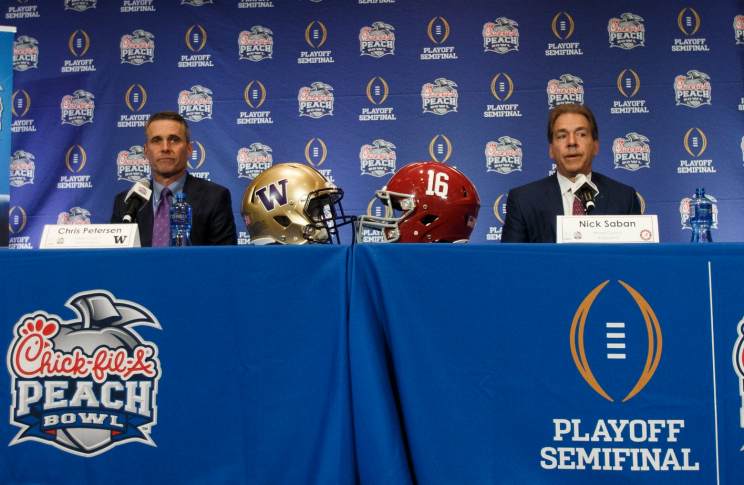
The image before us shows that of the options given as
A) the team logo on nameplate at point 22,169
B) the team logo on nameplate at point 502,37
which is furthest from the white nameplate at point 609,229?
the team logo on nameplate at point 22,169

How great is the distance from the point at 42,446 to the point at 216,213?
4.81ft

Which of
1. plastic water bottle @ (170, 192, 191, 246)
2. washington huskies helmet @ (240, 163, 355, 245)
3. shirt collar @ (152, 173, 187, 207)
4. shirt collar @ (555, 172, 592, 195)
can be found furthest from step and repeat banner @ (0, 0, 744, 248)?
plastic water bottle @ (170, 192, 191, 246)

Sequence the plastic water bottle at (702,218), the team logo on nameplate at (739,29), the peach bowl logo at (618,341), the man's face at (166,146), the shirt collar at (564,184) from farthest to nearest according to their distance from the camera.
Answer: the team logo on nameplate at (739,29)
the man's face at (166,146)
the shirt collar at (564,184)
the plastic water bottle at (702,218)
the peach bowl logo at (618,341)

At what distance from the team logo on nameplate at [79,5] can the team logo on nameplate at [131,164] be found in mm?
1143

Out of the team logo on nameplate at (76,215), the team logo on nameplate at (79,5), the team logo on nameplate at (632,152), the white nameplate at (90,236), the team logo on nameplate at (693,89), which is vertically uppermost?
the team logo on nameplate at (79,5)

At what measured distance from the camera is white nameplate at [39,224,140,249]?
1592 mm

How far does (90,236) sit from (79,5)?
10.9 feet

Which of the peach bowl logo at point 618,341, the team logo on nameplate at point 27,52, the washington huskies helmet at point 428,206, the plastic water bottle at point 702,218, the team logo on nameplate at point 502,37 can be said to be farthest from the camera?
the team logo on nameplate at point 27,52

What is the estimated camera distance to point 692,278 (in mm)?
1237

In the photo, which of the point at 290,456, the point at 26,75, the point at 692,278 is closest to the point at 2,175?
the point at 290,456

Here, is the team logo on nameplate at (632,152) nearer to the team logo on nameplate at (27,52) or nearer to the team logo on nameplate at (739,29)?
the team logo on nameplate at (739,29)

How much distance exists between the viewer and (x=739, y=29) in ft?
12.2

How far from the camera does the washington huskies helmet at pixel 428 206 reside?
2.03m

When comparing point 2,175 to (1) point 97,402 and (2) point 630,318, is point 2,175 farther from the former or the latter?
(2) point 630,318
